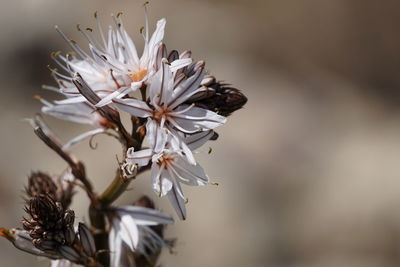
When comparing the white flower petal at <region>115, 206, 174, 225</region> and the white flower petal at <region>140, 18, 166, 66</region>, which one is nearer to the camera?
the white flower petal at <region>140, 18, 166, 66</region>

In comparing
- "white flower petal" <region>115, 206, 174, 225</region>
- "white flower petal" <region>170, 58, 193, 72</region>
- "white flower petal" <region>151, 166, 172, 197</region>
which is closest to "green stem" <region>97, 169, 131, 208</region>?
"white flower petal" <region>115, 206, 174, 225</region>

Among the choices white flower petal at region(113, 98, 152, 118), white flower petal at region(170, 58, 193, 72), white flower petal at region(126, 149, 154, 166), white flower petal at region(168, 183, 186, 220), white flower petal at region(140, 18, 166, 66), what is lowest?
white flower petal at region(168, 183, 186, 220)

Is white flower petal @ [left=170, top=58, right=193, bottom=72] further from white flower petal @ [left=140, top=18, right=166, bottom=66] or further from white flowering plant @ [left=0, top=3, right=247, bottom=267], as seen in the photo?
white flower petal @ [left=140, top=18, right=166, bottom=66]

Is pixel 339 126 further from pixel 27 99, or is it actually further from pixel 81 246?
pixel 81 246

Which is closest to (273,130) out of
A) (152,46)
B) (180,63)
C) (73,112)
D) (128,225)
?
(73,112)

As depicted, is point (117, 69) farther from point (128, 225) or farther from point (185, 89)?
point (128, 225)

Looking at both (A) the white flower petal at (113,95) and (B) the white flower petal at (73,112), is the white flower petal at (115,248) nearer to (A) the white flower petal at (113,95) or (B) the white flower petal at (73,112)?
(B) the white flower petal at (73,112)

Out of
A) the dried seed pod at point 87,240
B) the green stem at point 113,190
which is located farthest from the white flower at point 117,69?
the dried seed pod at point 87,240
